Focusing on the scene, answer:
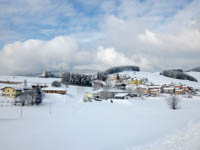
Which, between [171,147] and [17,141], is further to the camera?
[17,141]

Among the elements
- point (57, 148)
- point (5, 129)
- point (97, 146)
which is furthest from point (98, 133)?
point (5, 129)

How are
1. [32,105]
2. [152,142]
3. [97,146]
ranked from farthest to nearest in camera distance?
[32,105], [152,142], [97,146]

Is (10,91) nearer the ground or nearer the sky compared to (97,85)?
nearer the ground

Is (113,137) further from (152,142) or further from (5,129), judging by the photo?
(5,129)

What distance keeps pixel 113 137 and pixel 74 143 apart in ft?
12.5

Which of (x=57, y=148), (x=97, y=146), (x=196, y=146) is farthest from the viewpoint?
(x=97, y=146)

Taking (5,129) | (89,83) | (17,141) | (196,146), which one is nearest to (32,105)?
(5,129)

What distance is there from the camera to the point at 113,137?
1446 cm

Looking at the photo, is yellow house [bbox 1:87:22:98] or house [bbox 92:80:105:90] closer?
yellow house [bbox 1:87:22:98]

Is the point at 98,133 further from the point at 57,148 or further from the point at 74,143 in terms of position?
the point at 57,148

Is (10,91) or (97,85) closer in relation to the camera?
(10,91)

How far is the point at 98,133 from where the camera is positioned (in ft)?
51.4

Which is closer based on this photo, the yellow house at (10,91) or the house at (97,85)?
the yellow house at (10,91)

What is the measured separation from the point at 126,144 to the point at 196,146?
5130mm
